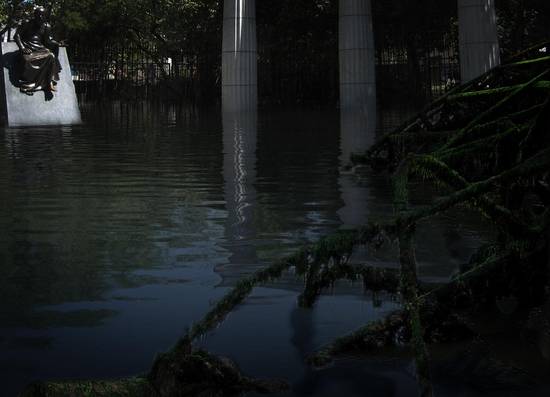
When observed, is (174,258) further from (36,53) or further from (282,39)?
(282,39)

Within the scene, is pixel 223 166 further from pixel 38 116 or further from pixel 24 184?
pixel 38 116

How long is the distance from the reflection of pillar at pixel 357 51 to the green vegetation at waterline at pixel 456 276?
25875 mm

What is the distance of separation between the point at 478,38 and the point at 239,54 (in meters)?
7.46

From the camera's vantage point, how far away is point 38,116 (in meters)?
24.2

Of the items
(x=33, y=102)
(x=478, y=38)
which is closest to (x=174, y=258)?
(x=33, y=102)

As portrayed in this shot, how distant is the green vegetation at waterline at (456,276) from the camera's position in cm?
297

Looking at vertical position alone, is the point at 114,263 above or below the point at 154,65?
below

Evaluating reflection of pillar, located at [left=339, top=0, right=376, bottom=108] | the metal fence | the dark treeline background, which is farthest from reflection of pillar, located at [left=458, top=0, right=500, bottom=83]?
the metal fence

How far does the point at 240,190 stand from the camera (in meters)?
9.77

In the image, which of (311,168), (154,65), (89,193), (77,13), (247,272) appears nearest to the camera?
(247,272)

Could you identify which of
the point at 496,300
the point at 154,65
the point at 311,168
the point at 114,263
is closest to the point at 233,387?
the point at 496,300

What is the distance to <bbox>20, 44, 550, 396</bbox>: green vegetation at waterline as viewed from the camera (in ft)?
9.76

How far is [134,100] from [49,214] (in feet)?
129

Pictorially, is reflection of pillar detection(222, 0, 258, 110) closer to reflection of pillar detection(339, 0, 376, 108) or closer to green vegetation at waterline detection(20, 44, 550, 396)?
reflection of pillar detection(339, 0, 376, 108)
